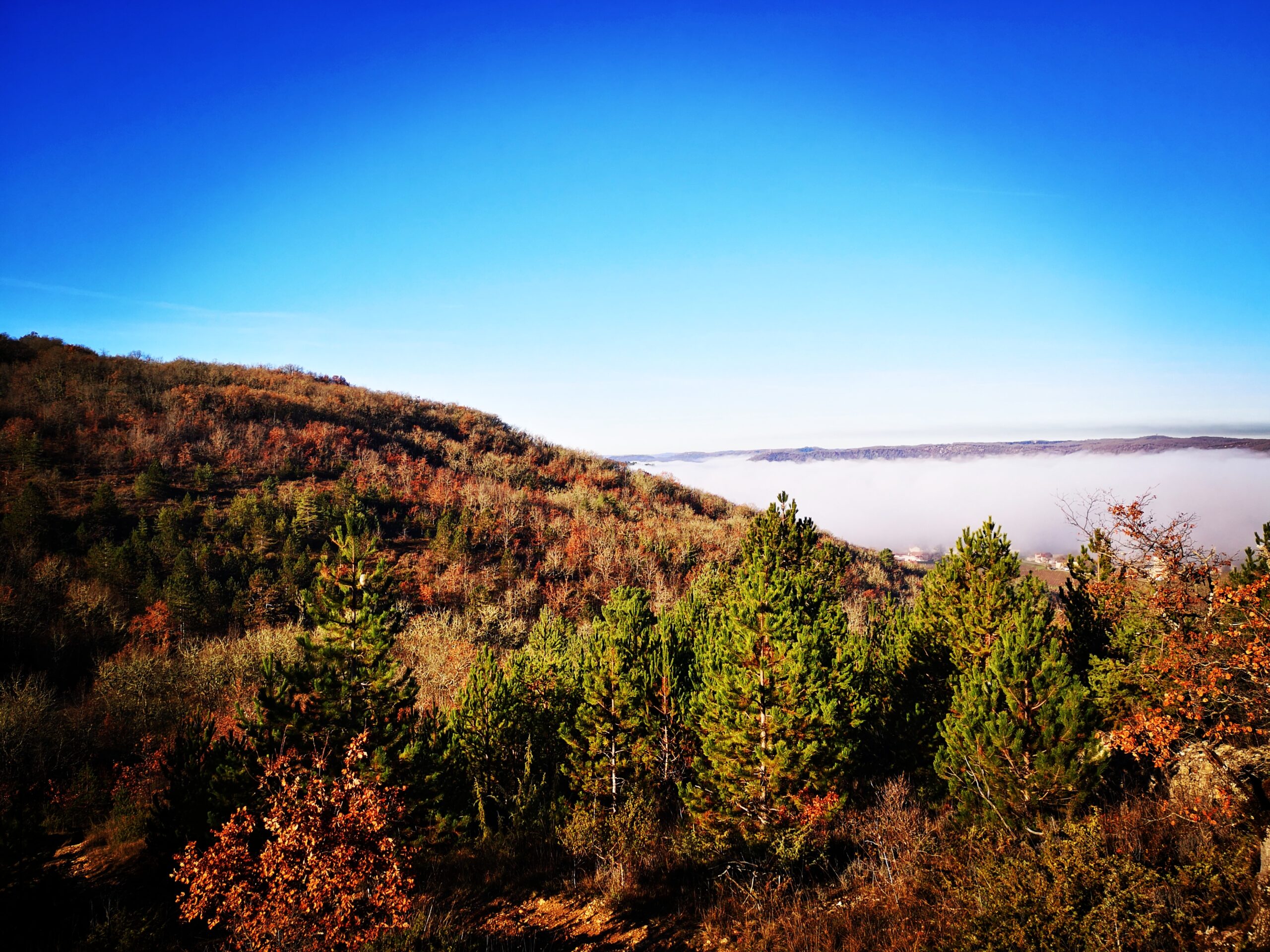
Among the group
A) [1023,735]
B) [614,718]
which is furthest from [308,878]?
[1023,735]

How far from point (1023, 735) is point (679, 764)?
9928mm

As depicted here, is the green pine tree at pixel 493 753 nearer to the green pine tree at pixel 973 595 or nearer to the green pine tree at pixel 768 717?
the green pine tree at pixel 768 717

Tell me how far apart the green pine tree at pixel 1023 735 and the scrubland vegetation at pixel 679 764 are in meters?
0.08

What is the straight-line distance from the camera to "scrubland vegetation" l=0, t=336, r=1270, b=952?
887cm

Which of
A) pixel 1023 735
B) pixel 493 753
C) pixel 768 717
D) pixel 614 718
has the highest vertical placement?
pixel 1023 735

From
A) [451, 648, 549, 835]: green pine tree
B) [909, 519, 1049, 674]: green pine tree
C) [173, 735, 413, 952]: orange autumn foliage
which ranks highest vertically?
[909, 519, 1049, 674]: green pine tree

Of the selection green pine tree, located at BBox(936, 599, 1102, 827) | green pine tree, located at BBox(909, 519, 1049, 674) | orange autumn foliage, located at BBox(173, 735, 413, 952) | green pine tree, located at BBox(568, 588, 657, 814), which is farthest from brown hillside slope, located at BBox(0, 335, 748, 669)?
orange autumn foliage, located at BBox(173, 735, 413, 952)

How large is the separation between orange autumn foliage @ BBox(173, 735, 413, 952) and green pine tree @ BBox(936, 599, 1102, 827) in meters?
11.9

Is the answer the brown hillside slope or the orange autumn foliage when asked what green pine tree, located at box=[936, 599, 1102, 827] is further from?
the brown hillside slope

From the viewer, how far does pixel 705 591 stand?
31109 mm

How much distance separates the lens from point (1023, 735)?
12.3 metres

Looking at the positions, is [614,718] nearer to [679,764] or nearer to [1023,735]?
[679,764]

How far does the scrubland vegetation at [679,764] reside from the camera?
887cm

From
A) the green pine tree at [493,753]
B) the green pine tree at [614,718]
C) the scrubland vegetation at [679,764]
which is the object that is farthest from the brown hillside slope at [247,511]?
the green pine tree at [493,753]
